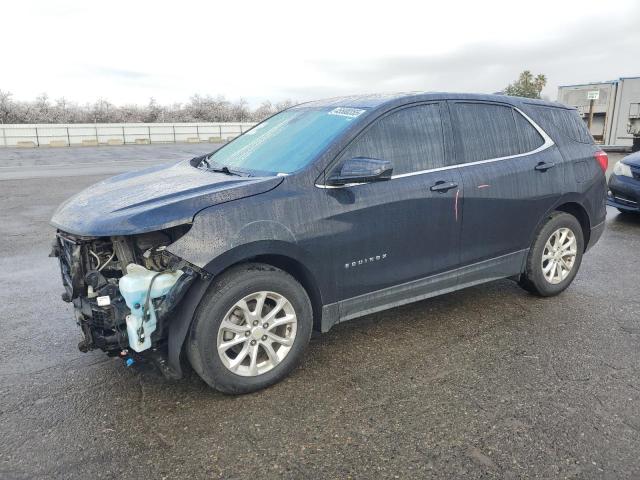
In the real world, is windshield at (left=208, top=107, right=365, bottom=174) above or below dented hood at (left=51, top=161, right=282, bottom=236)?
above

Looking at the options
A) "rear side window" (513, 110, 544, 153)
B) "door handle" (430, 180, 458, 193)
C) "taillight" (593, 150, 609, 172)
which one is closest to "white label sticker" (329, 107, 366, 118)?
"door handle" (430, 180, 458, 193)

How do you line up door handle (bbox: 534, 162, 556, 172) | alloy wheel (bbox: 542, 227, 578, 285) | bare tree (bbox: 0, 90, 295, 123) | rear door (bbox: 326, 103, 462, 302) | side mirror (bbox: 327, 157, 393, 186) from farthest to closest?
bare tree (bbox: 0, 90, 295, 123) → alloy wheel (bbox: 542, 227, 578, 285) → door handle (bbox: 534, 162, 556, 172) → rear door (bbox: 326, 103, 462, 302) → side mirror (bbox: 327, 157, 393, 186)

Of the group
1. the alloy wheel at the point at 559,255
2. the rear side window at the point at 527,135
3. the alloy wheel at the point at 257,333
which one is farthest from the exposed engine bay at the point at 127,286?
the alloy wheel at the point at 559,255

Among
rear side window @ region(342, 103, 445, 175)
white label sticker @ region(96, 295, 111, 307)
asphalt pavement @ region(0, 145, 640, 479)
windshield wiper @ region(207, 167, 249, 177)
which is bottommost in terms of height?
asphalt pavement @ region(0, 145, 640, 479)

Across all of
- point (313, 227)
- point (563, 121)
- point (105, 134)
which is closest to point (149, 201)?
point (313, 227)

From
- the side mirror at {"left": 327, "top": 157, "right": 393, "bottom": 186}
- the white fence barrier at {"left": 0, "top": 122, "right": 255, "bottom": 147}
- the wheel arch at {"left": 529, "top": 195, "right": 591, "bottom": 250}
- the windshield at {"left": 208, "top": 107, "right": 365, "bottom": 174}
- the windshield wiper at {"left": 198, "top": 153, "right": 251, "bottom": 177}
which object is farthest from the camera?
the white fence barrier at {"left": 0, "top": 122, "right": 255, "bottom": 147}

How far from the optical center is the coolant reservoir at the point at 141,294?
279 cm

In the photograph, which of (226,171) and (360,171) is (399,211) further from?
(226,171)

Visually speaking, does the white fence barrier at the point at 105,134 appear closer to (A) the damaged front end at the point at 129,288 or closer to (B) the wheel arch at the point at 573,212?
(B) the wheel arch at the point at 573,212

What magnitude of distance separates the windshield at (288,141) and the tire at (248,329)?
0.79 meters

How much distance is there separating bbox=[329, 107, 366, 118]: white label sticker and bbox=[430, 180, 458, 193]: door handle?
0.73 m

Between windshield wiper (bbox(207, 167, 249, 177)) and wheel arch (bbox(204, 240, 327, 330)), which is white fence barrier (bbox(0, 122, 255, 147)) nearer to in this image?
windshield wiper (bbox(207, 167, 249, 177))

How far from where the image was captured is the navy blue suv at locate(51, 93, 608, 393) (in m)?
2.89

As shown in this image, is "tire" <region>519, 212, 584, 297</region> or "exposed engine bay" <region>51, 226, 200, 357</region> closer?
"exposed engine bay" <region>51, 226, 200, 357</region>
